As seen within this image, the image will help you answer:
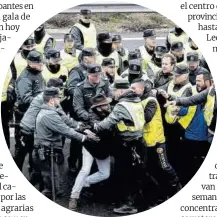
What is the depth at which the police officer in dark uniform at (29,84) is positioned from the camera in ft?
28.1

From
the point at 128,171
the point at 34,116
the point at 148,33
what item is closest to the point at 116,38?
the point at 148,33

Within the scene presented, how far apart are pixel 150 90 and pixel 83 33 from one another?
62cm

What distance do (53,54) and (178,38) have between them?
0.89 m

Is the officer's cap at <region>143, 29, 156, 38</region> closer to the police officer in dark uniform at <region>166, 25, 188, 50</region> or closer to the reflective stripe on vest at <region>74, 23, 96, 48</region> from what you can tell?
the police officer in dark uniform at <region>166, 25, 188, 50</region>

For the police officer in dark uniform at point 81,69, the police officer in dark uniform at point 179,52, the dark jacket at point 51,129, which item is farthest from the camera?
the police officer in dark uniform at point 179,52

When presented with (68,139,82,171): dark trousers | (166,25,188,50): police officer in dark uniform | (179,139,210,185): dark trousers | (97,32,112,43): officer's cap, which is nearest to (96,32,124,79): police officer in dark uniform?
(97,32,112,43): officer's cap

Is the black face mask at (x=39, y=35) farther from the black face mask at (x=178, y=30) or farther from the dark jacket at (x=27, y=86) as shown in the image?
the black face mask at (x=178, y=30)

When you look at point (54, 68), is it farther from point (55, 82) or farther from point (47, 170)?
point (47, 170)

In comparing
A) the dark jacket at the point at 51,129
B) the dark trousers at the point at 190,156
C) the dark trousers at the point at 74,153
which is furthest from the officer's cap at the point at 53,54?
the dark trousers at the point at 190,156

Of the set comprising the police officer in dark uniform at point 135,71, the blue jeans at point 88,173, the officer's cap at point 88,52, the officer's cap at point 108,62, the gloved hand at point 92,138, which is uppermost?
the officer's cap at point 88,52

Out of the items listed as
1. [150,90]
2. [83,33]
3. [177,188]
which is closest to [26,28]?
[83,33]

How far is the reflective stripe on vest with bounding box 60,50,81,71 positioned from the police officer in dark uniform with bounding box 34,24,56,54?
11cm

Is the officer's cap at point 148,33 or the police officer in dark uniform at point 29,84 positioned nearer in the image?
the police officer in dark uniform at point 29,84

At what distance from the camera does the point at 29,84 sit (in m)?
8.59
